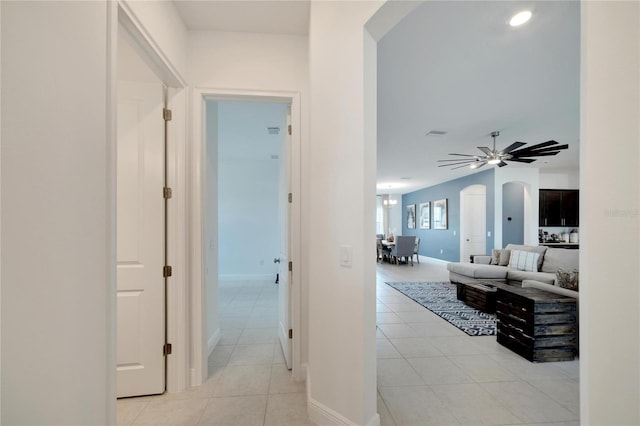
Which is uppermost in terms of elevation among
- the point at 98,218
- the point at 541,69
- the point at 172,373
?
the point at 541,69

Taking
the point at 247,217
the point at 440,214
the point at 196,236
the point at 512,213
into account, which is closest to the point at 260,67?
the point at 196,236

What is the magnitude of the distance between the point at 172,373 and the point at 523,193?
881 cm

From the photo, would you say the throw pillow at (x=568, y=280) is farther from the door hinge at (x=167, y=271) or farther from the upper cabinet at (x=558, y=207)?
the upper cabinet at (x=558, y=207)

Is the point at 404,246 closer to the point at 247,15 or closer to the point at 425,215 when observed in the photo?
the point at 425,215

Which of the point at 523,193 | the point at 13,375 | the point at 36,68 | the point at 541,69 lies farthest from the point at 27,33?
the point at 523,193

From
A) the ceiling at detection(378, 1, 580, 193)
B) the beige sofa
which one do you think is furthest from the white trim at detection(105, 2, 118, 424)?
the beige sofa

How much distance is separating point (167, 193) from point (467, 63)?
9.80 feet


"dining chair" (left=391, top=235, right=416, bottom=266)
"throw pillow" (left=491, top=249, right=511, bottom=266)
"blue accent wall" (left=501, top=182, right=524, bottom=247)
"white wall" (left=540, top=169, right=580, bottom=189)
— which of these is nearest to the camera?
"throw pillow" (left=491, top=249, right=511, bottom=266)

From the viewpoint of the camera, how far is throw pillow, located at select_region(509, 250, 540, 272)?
4.66 m

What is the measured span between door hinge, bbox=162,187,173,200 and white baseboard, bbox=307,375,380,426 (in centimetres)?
174

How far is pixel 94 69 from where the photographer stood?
1.04 meters

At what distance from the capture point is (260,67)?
7.23 feet

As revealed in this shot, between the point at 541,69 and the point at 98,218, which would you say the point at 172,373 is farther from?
the point at 541,69

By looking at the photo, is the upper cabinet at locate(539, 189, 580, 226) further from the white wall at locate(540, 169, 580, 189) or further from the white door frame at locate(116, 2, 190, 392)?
the white door frame at locate(116, 2, 190, 392)
